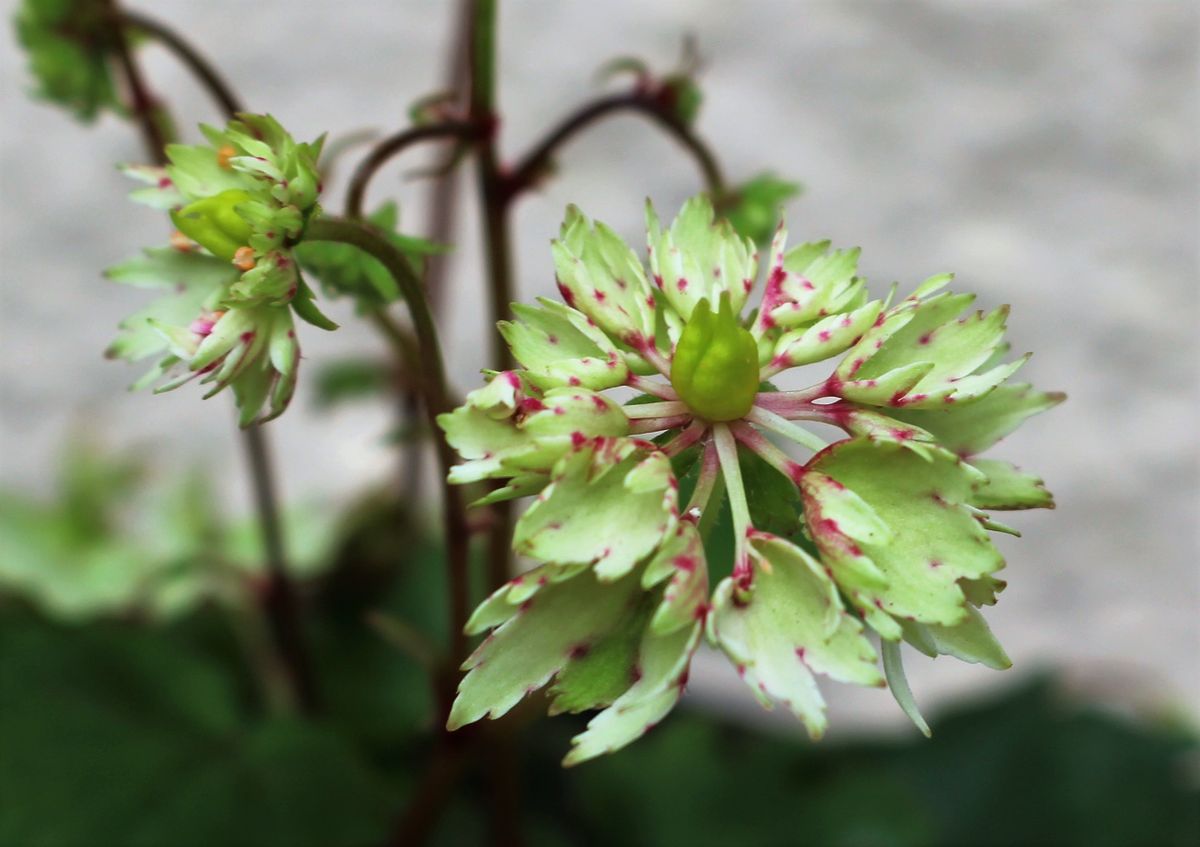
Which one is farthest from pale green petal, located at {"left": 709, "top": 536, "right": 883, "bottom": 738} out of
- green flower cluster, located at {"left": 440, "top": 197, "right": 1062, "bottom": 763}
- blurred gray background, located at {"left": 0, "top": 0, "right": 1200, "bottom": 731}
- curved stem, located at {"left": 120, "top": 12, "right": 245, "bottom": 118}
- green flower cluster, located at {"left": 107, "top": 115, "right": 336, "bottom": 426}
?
blurred gray background, located at {"left": 0, "top": 0, "right": 1200, "bottom": 731}

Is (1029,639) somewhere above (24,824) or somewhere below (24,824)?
below

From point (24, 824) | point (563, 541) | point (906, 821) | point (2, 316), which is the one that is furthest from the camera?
point (2, 316)

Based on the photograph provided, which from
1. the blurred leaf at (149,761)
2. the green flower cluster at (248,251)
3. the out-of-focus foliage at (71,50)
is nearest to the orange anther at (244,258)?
the green flower cluster at (248,251)

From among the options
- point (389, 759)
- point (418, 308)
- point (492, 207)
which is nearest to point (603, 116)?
point (492, 207)

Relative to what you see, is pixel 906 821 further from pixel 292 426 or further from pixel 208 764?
pixel 292 426

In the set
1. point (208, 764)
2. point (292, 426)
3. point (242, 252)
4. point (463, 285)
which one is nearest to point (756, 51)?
point (463, 285)

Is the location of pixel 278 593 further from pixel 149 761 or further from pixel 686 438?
pixel 686 438
